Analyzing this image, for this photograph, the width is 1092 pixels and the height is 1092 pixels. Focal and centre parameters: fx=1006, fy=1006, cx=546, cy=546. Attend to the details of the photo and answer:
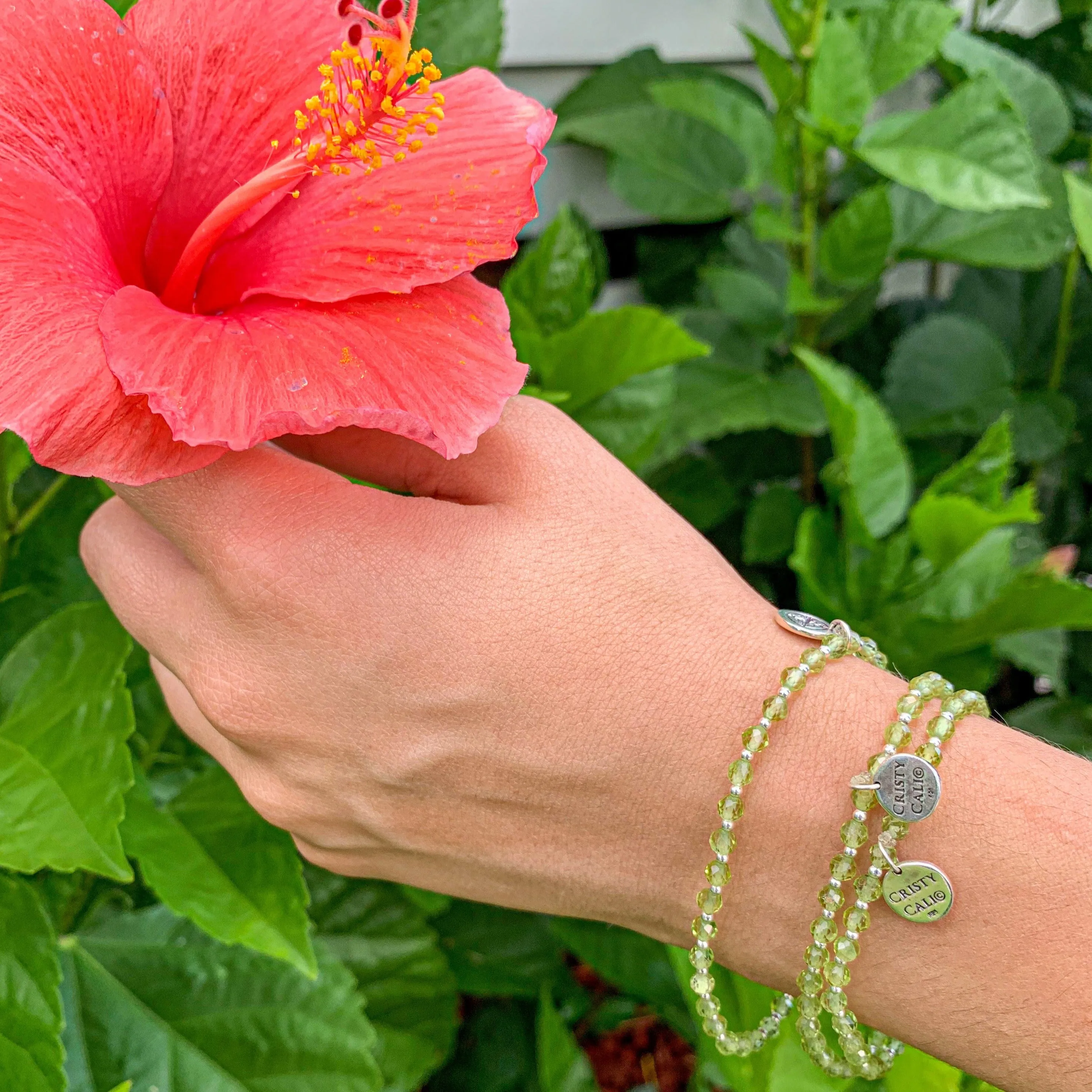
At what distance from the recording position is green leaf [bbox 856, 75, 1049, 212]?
38.5 inches

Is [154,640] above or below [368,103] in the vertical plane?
below

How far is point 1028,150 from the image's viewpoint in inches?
38.9

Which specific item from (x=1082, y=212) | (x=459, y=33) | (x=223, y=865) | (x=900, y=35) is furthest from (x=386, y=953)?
(x=900, y=35)

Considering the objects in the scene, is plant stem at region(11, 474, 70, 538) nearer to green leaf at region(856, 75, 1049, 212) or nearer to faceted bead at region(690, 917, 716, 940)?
faceted bead at region(690, 917, 716, 940)

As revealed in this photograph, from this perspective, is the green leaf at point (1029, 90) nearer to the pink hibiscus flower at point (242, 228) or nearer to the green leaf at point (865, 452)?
the green leaf at point (865, 452)

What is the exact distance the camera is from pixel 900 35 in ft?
3.43

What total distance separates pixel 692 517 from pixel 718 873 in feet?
2.61

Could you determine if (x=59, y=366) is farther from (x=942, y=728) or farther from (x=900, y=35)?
(x=900, y=35)

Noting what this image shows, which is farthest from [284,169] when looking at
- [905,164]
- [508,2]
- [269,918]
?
[508,2]

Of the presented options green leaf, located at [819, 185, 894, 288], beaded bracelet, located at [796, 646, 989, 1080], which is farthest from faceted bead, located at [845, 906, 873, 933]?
green leaf, located at [819, 185, 894, 288]

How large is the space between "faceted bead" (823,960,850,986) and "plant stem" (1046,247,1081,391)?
41.9 inches

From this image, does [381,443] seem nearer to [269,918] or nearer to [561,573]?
[561,573]

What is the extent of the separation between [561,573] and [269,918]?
0.31 m

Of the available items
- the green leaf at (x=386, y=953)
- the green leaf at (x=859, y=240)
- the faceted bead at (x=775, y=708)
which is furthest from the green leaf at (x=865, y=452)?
the green leaf at (x=386, y=953)
